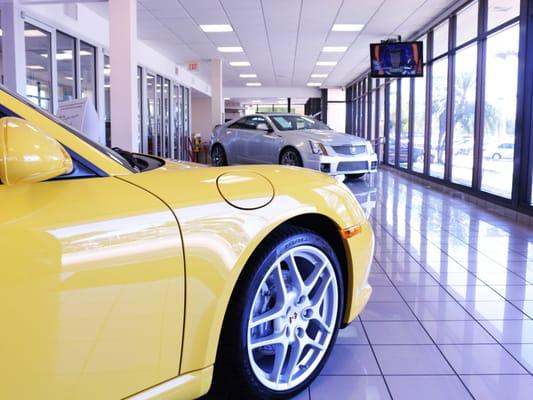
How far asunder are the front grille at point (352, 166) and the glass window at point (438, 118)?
2.02 m

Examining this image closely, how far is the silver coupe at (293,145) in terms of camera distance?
8680 millimetres

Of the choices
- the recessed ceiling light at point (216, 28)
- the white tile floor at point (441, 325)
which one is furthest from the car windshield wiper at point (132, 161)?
the recessed ceiling light at point (216, 28)

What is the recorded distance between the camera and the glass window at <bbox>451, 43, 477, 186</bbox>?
343 inches

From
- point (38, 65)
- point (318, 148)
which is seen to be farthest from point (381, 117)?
point (38, 65)

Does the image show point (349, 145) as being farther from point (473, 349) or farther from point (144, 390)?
point (144, 390)

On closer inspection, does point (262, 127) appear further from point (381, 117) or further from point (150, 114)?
point (381, 117)

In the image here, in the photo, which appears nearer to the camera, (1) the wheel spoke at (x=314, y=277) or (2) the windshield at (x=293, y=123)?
(1) the wheel spoke at (x=314, y=277)

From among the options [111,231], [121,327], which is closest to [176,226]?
[111,231]

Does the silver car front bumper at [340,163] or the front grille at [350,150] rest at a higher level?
the front grille at [350,150]

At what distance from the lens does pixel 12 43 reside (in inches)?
270

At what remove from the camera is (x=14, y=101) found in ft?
4.50

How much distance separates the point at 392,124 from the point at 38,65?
10.7 metres

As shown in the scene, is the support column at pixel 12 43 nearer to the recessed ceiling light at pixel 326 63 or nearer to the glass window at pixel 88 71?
the glass window at pixel 88 71

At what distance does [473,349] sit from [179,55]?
1376 cm
